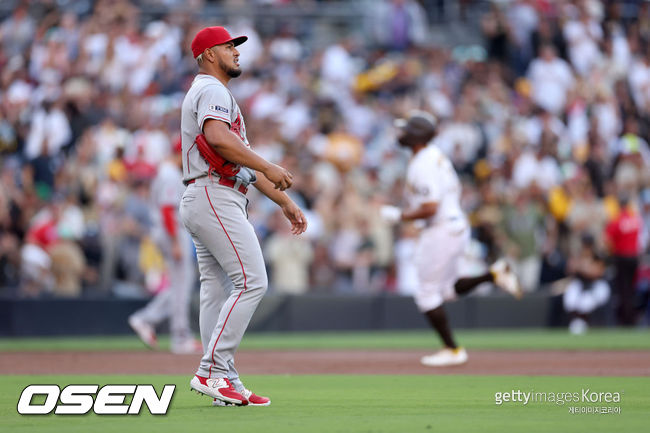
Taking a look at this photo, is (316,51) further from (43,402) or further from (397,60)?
(43,402)

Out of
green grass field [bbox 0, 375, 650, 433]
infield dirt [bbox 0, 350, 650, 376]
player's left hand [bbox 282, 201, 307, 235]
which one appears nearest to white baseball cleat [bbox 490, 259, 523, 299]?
infield dirt [bbox 0, 350, 650, 376]

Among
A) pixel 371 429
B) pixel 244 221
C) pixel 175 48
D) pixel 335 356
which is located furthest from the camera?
pixel 175 48

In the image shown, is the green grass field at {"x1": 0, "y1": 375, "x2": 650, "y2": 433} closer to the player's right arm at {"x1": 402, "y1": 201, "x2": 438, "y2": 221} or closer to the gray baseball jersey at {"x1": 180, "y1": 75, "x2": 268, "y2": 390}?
the gray baseball jersey at {"x1": 180, "y1": 75, "x2": 268, "y2": 390}

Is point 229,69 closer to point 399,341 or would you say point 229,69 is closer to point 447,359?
point 447,359

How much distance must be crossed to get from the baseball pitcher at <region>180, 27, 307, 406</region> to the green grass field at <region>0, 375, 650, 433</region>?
12.0 inches

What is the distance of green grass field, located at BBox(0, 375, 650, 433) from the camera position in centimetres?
645

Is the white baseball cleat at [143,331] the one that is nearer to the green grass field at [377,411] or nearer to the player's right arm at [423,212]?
the player's right arm at [423,212]

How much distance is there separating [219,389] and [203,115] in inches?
71.1

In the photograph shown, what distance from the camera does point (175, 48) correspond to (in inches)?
864

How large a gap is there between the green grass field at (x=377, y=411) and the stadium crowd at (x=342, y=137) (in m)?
6.34

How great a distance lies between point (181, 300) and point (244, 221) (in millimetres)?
6527

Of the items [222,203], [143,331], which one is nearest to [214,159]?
[222,203]

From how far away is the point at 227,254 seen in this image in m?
7.61

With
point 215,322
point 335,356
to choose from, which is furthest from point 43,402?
point 335,356
